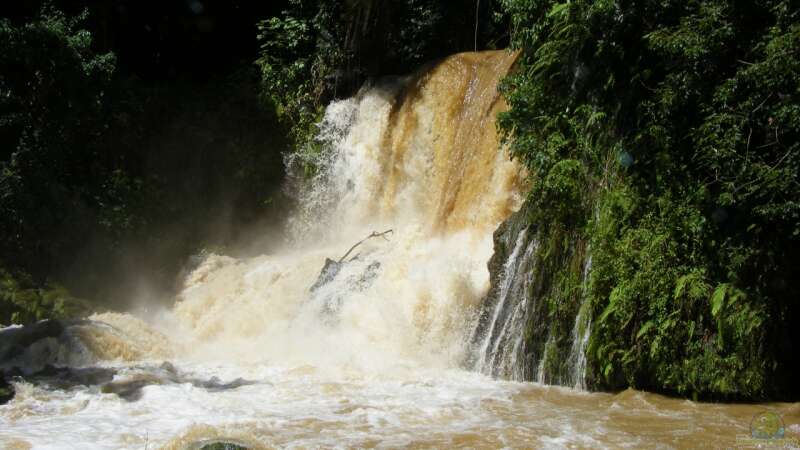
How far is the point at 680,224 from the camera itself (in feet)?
28.1

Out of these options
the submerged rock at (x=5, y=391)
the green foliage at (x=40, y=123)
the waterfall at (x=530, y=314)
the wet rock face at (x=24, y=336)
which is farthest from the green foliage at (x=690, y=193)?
the green foliage at (x=40, y=123)

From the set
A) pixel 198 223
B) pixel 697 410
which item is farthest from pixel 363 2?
pixel 697 410

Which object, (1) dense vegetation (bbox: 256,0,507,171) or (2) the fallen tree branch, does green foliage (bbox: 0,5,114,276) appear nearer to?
(1) dense vegetation (bbox: 256,0,507,171)

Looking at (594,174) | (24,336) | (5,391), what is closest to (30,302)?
(24,336)

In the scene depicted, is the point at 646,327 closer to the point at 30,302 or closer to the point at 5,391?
the point at 5,391

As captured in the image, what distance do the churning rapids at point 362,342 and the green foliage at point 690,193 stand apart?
55 cm

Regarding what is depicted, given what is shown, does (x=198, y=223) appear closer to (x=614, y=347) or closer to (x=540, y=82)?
(x=540, y=82)

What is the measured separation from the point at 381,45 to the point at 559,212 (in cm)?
874

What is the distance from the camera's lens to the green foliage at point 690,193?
802cm

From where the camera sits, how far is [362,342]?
11.5m

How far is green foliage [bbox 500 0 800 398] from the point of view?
26.3 ft

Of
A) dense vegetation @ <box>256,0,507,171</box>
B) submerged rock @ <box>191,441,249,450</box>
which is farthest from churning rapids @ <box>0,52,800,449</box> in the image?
dense vegetation @ <box>256,0,507,171</box>

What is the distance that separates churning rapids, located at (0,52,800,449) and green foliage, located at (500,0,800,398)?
1.80 ft

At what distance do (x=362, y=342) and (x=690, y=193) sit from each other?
16.7 ft
